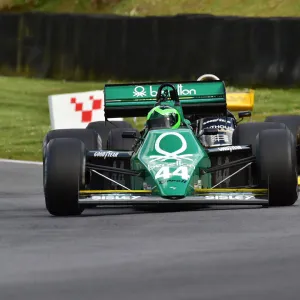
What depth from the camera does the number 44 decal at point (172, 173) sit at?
1127 cm

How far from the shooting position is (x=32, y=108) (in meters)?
28.2

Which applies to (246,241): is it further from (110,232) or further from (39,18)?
(39,18)

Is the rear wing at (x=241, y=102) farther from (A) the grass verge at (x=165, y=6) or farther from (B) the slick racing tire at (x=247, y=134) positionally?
(A) the grass verge at (x=165, y=6)

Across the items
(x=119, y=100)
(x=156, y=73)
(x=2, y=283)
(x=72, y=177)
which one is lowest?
(x=2, y=283)

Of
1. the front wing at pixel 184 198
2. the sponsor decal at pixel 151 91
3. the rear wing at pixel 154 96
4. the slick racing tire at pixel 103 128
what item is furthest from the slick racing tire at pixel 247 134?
the slick racing tire at pixel 103 128

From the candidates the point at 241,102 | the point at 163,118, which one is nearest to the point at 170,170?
the point at 163,118

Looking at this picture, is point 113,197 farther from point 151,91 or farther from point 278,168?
point 151,91

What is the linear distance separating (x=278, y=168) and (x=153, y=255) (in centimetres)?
377

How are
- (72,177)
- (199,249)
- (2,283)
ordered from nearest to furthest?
(2,283), (199,249), (72,177)

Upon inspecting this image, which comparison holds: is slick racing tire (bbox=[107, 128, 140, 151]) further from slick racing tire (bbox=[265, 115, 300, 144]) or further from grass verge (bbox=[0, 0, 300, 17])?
grass verge (bbox=[0, 0, 300, 17])

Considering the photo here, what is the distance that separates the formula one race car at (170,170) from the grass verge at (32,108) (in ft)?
26.9

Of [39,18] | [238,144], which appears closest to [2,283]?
[238,144]

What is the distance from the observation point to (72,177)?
37.6 feet

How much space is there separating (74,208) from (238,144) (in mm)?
2259
